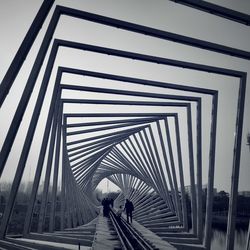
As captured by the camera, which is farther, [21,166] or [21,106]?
[21,166]

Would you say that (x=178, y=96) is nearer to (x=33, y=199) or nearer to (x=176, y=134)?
(x=176, y=134)

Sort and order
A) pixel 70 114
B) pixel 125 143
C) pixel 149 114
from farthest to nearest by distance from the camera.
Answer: pixel 125 143
pixel 149 114
pixel 70 114

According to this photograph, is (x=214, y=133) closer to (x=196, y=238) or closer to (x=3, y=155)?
(x=196, y=238)

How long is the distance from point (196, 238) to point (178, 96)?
634 cm

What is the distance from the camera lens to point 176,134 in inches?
682

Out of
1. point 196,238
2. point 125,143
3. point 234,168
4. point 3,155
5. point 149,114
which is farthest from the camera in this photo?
point 125,143

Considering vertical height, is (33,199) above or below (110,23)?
below

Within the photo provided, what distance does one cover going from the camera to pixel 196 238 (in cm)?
1269

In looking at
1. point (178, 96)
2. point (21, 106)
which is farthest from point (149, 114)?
point (21, 106)

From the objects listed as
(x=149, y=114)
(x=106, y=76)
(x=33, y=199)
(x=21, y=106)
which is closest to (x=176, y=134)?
(x=149, y=114)

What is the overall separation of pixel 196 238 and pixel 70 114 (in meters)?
9.04

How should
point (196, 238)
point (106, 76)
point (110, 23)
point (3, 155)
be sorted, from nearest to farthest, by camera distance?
point (3, 155) → point (110, 23) → point (106, 76) → point (196, 238)

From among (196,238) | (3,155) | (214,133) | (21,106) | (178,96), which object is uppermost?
(178,96)

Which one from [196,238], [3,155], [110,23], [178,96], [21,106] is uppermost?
[178,96]
